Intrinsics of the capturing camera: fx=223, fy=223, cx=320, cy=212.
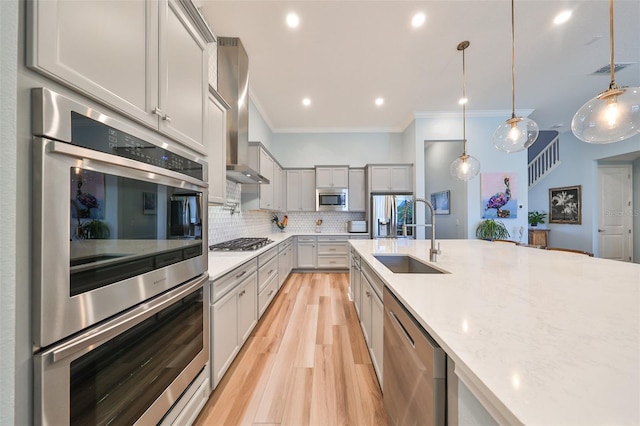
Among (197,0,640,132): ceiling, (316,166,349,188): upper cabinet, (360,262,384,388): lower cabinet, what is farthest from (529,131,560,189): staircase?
(360,262,384,388): lower cabinet

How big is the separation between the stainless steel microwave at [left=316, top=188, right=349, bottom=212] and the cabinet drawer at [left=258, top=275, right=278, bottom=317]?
2.25 metres

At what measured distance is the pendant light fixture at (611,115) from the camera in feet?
4.48

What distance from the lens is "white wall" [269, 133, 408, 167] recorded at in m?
5.29

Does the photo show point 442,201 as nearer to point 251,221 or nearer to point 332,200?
point 332,200

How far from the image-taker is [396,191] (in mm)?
4785

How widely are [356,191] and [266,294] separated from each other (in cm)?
321

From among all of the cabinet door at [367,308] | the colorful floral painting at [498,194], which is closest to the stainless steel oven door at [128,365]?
the cabinet door at [367,308]

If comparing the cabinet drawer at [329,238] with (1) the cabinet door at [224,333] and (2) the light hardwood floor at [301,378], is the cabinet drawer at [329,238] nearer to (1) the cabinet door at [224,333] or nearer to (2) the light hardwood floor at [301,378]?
(2) the light hardwood floor at [301,378]

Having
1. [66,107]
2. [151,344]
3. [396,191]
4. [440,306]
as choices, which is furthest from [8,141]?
[396,191]

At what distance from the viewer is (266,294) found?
269 centimetres

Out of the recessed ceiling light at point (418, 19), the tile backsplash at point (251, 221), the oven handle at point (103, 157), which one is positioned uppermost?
the recessed ceiling light at point (418, 19)

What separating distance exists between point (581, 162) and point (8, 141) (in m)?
8.74

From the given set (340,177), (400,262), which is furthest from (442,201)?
(400,262)

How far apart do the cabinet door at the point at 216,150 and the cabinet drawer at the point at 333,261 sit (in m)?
3.18
